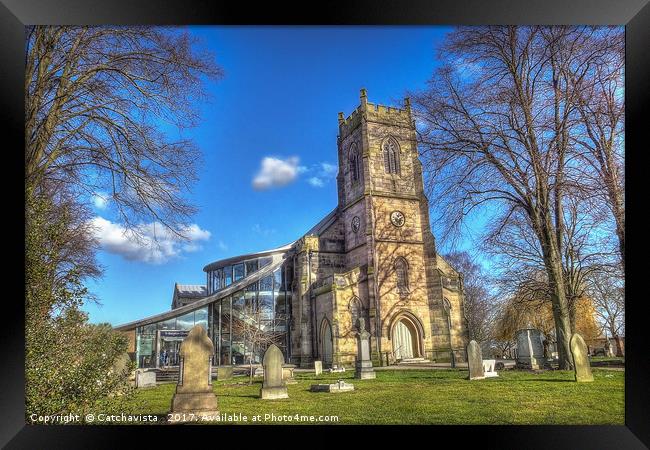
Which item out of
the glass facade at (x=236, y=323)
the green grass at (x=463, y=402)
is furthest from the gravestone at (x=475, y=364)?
the glass facade at (x=236, y=323)

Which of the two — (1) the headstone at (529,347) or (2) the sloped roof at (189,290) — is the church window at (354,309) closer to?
(2) the sloped roof at (189,290)

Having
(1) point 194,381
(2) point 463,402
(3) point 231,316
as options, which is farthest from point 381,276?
(1) point 194,381

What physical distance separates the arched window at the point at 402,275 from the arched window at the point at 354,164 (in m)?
3.46

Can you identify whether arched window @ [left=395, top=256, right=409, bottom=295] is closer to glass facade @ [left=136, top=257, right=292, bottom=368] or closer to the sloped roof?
glass facade @ [left=136, top=257, right=292, bottom=368]

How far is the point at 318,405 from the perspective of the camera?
283 inches

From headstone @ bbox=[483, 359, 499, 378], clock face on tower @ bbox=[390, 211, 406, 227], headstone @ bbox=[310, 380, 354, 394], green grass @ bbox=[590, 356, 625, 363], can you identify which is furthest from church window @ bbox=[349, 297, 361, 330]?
green grass @ bbox=[590, 356, 625, 363]

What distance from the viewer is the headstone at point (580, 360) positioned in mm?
7520

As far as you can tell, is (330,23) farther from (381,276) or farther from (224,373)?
(381,276)

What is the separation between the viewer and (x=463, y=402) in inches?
276

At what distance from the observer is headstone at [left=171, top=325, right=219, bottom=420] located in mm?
6504

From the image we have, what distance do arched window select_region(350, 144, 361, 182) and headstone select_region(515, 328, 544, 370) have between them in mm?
8458

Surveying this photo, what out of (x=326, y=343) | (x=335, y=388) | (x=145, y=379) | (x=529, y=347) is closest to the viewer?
(x=335, y=388)

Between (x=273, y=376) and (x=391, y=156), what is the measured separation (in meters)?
9.69

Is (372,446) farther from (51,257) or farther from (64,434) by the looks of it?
(51,257)
